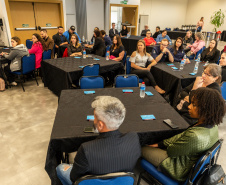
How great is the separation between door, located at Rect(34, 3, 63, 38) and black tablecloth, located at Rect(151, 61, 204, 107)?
6.23m

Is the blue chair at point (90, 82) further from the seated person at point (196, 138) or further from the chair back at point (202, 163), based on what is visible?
the chair back at point (202, 163)

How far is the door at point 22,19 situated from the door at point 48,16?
0.26 m

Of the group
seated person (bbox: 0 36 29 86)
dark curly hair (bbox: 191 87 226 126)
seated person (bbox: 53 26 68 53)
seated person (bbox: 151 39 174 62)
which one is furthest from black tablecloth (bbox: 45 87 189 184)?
seated person (bbox: 53 26 68 53)

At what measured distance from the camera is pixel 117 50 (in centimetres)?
530

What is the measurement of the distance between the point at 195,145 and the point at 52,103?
10.9 feet

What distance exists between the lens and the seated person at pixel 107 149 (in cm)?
121

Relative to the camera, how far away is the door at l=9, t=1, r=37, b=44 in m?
7.48

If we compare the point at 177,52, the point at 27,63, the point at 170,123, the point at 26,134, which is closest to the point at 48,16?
the point at 27,63

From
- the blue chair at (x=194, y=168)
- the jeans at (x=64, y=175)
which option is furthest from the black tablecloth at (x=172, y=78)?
the jeans at (x=64, y=175)

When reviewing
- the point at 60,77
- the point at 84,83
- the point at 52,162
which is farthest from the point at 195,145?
the point at 60,77

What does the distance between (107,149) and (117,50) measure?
4.38 m

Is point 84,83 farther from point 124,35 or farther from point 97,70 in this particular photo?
point 124,35

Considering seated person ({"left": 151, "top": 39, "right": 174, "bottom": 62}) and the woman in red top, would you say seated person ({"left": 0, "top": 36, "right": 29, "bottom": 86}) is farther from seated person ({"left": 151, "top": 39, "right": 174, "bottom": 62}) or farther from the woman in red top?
seated person ({"left": 151, "top": 39, "right": 174, "bottom": 62})

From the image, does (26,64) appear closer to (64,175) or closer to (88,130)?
(88,130)
